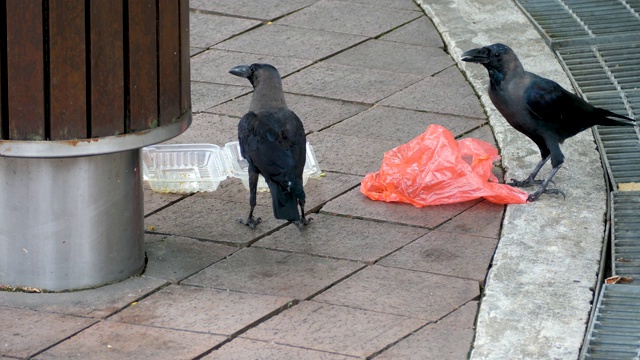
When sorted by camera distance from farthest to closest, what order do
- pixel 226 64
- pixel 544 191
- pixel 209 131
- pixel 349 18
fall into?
pixel 349 18, pixel 226 64, pixel 209 131, pixel 544 191

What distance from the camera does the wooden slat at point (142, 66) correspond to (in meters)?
4.25

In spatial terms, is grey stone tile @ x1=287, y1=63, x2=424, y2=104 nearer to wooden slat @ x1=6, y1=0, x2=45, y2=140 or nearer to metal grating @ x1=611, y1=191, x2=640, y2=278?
metal grating @ x1=611, y1=191, x2=640, y2=278

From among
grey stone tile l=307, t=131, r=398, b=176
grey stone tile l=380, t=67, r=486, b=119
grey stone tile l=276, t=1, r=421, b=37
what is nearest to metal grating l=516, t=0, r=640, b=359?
grey stone tile l=380, t=67, r=486, b=119

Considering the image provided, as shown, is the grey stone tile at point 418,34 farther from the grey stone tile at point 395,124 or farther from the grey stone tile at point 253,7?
the grey stone tile at point 395,124

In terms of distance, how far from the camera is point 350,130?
647 cm

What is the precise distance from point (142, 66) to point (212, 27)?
3886mm

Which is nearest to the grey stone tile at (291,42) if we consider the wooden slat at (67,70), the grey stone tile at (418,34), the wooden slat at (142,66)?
the grey stone tile at (418,34)

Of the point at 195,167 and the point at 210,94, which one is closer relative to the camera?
the point at 195,167

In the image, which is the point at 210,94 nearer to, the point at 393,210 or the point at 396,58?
the point at 396,58

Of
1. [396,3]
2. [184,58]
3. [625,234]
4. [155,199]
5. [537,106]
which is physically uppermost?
[184,58]

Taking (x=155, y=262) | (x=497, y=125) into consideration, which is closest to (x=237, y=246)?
(x=155, y=262)

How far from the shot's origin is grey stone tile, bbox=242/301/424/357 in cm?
419

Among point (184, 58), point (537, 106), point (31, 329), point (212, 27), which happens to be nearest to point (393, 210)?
point (537, 106)

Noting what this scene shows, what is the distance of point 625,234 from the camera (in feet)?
17.2
